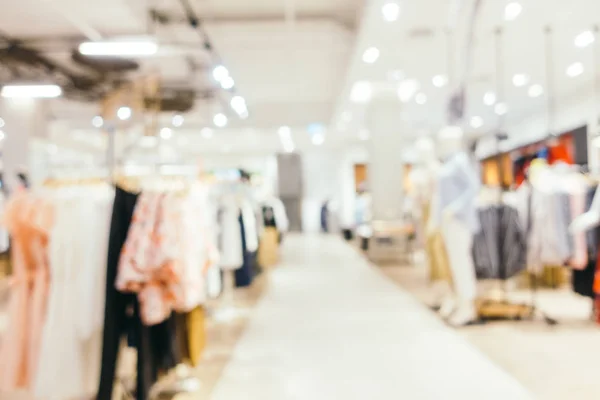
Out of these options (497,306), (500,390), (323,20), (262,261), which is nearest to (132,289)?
(500,390)

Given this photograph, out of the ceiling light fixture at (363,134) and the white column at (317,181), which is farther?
the white column at (317,181)

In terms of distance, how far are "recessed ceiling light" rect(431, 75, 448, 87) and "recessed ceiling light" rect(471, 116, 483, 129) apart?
568 cm

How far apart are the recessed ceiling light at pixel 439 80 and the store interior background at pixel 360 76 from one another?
22mm

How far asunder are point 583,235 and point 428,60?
4523 millimetres

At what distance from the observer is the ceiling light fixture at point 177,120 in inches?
598

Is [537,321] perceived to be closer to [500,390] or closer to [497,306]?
[497,306]

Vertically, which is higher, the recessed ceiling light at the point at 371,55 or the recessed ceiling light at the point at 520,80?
the recessed ceiling light at the point at 520,80

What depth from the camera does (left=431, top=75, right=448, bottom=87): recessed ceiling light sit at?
9671 mm

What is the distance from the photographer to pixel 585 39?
7.66 metres

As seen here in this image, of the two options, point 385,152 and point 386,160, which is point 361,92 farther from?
point 386,160

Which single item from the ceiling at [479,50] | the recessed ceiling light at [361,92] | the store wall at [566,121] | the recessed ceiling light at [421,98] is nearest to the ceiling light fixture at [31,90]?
the ceiling at [479,50]

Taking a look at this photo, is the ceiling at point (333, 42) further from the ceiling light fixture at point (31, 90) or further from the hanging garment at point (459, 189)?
the hanging garment at point (459, 189)

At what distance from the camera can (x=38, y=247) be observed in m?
2.69

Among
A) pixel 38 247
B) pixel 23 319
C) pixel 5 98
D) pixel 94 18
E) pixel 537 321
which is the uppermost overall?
pixel 94 18
